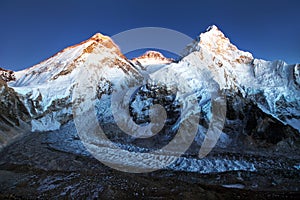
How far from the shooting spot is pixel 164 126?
33.3 m

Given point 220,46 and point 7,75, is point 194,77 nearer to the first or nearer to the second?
point 220,46

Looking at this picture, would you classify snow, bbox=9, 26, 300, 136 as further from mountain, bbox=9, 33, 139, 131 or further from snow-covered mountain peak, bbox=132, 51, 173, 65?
snow-covered mountain peak, bbox=132, 51, 173, 65

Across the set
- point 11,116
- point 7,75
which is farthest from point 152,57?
point 11,116

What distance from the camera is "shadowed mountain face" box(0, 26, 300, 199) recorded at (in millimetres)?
14008

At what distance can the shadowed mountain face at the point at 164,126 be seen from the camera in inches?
551

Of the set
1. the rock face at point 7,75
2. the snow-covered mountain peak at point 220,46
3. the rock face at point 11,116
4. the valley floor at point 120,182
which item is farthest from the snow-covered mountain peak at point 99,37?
the valley floor at point 120,182

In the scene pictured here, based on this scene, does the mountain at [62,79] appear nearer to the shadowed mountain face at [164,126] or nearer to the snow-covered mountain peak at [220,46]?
the shadowed mountain face at [164,126]

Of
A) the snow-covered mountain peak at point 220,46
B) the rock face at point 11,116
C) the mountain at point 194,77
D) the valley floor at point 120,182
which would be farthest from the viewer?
the snow-covered mountain peak at point 220,46

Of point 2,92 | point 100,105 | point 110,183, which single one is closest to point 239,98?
point 100,105

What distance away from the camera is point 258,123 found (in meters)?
30.2

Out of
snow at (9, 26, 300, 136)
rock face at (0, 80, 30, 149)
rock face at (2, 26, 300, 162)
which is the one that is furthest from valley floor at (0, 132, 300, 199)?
snow at (9, 26, 300, 136)

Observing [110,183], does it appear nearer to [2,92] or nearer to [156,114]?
[156,114]

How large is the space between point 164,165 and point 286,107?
3064 cm

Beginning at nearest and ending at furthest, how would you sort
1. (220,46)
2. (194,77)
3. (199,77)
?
(194,77), (199,77), (220,46)
